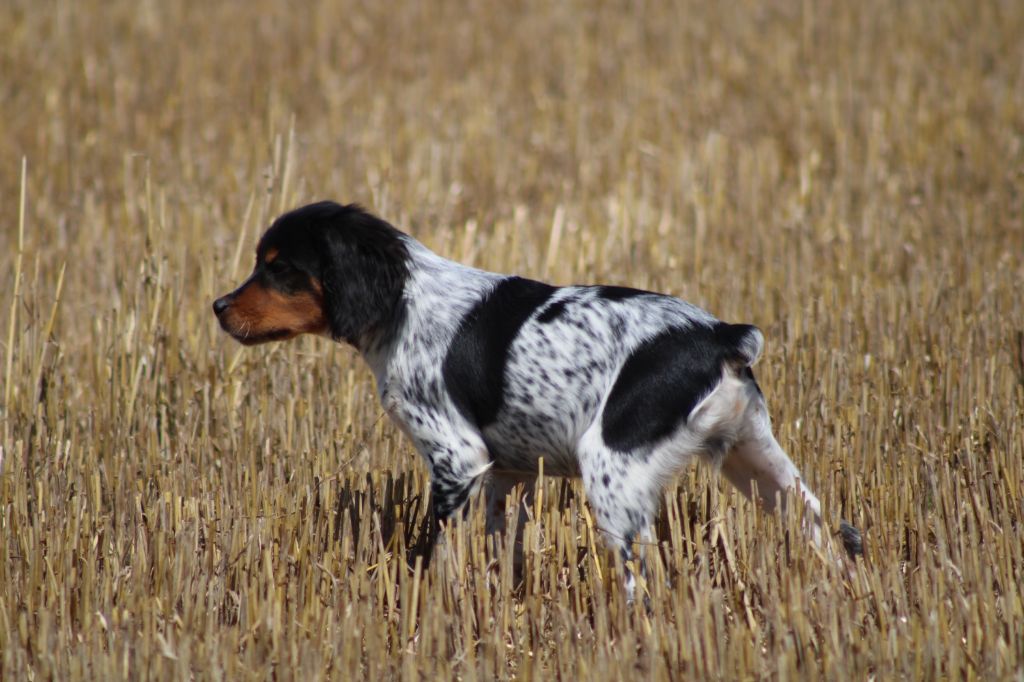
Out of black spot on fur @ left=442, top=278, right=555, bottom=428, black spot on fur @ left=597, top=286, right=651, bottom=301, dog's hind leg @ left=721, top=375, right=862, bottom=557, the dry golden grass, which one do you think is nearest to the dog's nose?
the dry golden grass

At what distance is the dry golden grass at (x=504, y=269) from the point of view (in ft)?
11.6

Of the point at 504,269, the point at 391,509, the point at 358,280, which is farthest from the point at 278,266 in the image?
the point at 504,269

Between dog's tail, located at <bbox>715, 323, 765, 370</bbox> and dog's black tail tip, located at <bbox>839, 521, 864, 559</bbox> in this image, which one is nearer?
dog's tail, located at <bbox>715, 323, 765, 370</bbox>

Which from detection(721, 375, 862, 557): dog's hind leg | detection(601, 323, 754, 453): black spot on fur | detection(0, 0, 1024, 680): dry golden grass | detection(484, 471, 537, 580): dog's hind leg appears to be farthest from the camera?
detection(484, 471, 537, 580): dog's hind leg

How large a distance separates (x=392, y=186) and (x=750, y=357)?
4.91 m

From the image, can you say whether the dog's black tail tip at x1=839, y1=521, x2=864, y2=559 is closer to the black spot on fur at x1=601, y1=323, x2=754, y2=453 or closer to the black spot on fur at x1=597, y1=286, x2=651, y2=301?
the black spot on fur at x1=601, y1=323, x2=754, y2=453

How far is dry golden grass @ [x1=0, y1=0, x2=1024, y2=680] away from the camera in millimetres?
3531

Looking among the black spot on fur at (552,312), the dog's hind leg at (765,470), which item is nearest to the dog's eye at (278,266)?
the black spot on fur at (552,312)

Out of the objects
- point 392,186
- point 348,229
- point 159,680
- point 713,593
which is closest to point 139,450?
point 348,229

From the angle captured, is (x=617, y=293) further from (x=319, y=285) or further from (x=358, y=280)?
(x=319, y=285)

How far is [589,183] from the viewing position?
903 cm

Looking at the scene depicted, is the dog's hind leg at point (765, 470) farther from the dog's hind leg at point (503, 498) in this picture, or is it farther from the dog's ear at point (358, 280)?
the dog's ear at point (358, 280)

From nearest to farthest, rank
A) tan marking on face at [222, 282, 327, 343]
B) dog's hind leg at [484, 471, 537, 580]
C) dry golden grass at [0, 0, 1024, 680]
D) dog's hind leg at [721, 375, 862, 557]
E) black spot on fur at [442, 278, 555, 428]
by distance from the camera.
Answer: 1. dry golden grass at [0, 0, 1024, 680]
2. dog's hind leg at [721, 375, 862, 557]
3. black spot on fur at [442, 278, 555, 428]
4. tan marking on face at [222, 282, 327, 343]
5. dog's hind leg at [484, 471, 537, 580]

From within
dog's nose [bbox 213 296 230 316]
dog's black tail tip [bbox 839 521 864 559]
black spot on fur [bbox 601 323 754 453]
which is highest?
dog's nose [bbox 213 296 230 316]
